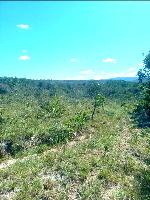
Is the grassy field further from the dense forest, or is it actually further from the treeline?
the treeline

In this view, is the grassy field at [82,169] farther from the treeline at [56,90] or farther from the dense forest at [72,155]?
the treeline at [56,90]

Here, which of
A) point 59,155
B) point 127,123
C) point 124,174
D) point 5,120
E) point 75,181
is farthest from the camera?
point 127,123

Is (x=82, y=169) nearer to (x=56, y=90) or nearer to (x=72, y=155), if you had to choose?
(x=72, y=155)

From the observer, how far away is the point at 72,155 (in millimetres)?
26359

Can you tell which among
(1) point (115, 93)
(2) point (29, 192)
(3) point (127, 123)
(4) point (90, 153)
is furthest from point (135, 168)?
(1) point (115, 93)

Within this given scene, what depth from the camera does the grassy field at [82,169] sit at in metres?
20.8

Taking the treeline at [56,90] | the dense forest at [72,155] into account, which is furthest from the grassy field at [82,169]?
the treeline at [56,90]

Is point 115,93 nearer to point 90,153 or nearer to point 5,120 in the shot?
point 5,120

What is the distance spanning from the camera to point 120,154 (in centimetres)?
2734

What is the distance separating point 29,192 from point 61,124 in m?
15.3

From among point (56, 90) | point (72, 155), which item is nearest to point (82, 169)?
point (72, 155)

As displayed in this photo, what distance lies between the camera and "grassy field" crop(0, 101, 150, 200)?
20812mm

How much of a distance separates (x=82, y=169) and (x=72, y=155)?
269 cm

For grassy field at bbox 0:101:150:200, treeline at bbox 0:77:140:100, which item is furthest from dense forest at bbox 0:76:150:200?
treeline at bbox 0:77:140:100
